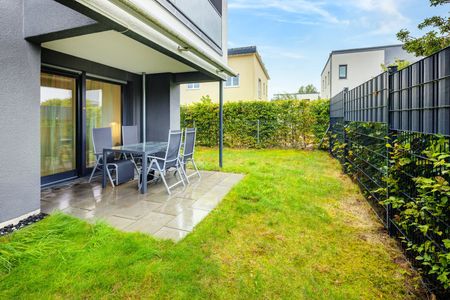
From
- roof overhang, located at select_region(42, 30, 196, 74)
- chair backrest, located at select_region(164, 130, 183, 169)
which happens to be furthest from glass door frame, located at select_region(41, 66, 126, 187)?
chair backrest, located at select_region(164, 130, 183, 169)

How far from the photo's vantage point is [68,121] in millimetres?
5422

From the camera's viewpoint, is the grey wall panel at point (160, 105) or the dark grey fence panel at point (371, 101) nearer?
the dark grey fence panel at point (371, 101)

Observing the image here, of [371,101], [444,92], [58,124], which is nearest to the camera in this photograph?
[444,92]

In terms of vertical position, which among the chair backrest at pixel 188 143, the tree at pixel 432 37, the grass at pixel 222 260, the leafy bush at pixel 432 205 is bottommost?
the grass at pixel 222 260

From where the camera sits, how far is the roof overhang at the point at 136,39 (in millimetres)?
2594

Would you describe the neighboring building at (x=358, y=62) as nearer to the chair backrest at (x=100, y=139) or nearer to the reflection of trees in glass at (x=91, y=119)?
the reflection of trees in glass at (x=91, y=119)

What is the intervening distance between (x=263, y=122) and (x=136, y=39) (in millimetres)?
8067

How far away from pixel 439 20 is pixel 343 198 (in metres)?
7.51

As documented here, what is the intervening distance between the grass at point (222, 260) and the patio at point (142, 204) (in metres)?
0.21

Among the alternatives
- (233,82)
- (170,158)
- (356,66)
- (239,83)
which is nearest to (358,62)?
(356,66)

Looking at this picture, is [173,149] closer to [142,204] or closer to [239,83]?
[142,204]

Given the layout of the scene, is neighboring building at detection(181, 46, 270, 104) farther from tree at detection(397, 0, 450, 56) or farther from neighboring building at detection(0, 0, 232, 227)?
tree at detection(397, 0, 450, 56)

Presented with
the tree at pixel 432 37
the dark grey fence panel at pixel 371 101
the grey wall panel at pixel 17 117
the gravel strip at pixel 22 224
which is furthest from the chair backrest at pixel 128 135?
the tree at pixel 432 37

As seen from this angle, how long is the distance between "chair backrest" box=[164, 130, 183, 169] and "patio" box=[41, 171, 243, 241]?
52 centimetres
